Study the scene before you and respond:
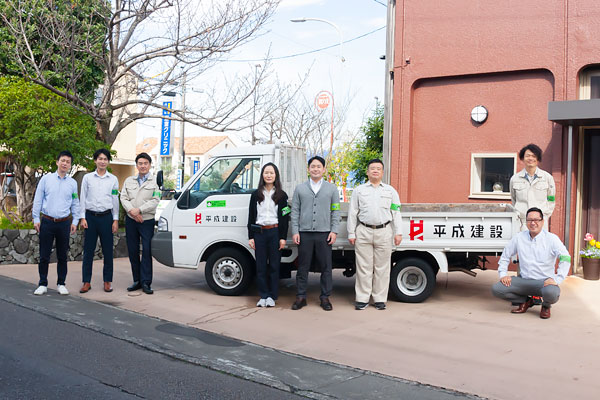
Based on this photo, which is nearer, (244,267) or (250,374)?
(250,374)

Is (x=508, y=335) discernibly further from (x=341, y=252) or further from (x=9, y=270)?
(x=9, y=270)

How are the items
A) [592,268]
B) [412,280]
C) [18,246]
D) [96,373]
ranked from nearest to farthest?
[96,373]
[412,280]
[592,268]
[18,246]

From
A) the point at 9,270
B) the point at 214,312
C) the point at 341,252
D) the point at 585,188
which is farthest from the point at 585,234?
the point at 9,270

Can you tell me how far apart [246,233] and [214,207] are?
0.60 meters

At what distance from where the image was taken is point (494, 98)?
441 inches

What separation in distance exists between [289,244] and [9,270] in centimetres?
521

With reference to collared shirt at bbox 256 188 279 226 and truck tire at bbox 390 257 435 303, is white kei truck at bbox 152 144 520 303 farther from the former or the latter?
collared shirt at bbox 256 188 279 226

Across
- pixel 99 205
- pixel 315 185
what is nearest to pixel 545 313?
pixel 315 185

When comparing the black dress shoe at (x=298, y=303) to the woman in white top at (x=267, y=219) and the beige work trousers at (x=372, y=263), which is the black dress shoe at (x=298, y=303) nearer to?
the woman in white top at (x=267, y=219)

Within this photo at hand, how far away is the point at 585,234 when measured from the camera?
10742 millimetres

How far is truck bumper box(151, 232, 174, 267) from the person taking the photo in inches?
348

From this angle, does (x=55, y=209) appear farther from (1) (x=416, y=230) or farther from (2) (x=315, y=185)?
(1) (x=416, y=230)

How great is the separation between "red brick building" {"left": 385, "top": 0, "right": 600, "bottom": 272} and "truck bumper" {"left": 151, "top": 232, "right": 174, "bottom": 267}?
4863 mm

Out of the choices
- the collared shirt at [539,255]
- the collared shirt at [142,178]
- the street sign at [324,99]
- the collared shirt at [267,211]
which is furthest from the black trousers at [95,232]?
the street sign at [324,99]
